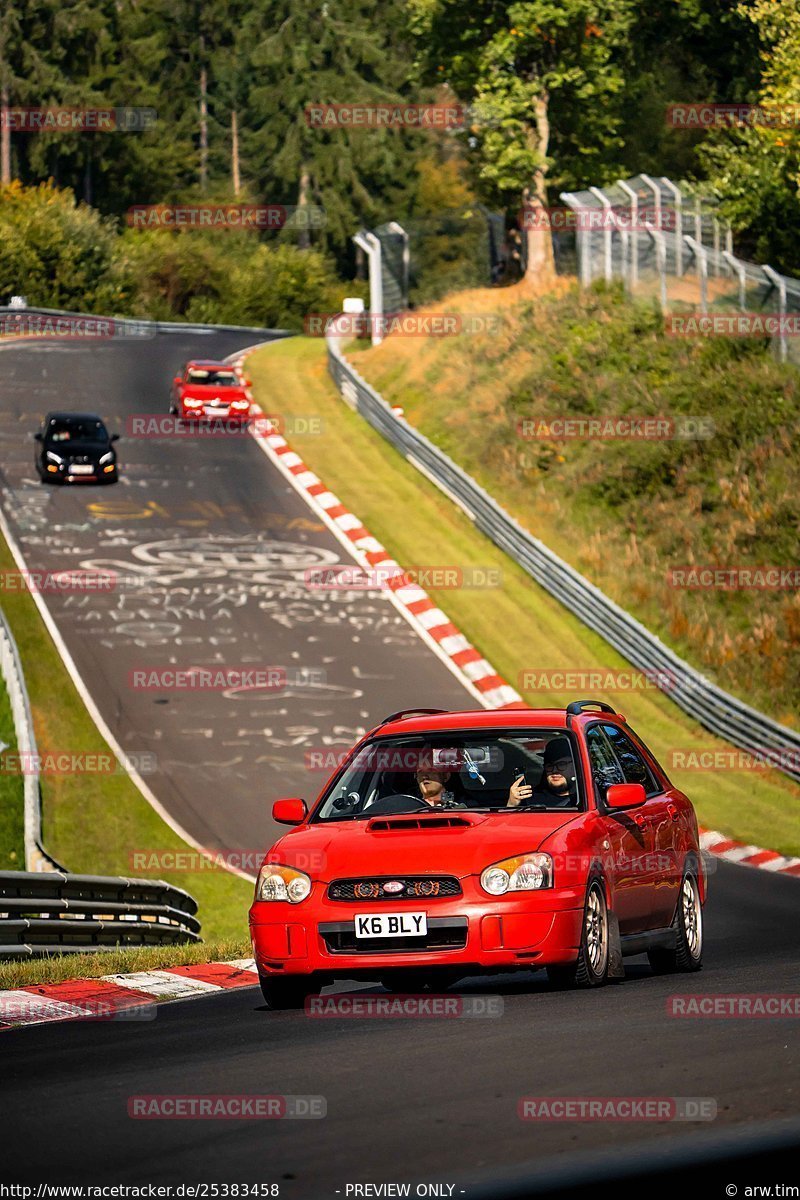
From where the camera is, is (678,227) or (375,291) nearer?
(678,227)

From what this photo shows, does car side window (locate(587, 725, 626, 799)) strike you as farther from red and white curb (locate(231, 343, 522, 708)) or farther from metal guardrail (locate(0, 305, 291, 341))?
metal guardrail (locate(0, 305, 291, 341))

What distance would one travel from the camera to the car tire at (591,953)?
378 inches

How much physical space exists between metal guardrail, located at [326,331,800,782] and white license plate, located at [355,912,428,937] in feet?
55.5

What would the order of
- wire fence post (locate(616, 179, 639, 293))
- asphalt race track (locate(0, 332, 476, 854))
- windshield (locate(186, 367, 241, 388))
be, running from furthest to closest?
1. windshield (locate(186, 367, 241, 388))
2. wire fence post (locate(616, 179, 639, 293))
3. asphalt race track (locate(0, 332, 476, 854))

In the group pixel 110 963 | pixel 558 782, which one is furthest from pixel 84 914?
pixel 558 782

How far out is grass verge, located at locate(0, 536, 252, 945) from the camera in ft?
68.4

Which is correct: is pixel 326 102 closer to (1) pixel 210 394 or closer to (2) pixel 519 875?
(1) pixel 210 394

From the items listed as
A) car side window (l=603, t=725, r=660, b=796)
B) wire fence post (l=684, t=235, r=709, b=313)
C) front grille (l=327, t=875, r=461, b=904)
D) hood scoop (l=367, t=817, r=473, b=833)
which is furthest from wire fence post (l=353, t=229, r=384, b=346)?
front grille (l=327, t=875, r=461, b=904)

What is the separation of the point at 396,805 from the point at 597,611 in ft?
68.8

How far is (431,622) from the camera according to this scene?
31.1m

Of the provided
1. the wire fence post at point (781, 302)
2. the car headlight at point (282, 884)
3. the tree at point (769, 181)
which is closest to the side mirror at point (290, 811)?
the car headlight at point (282, 884)

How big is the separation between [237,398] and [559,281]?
380 inches

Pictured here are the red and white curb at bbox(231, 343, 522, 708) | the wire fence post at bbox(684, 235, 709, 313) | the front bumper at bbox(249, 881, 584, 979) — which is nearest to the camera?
the front bumper at bbox(249, 881, 584, 979)

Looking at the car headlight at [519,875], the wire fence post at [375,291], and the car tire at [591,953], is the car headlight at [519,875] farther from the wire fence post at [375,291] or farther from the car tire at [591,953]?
the wire fence post at [375,291]
